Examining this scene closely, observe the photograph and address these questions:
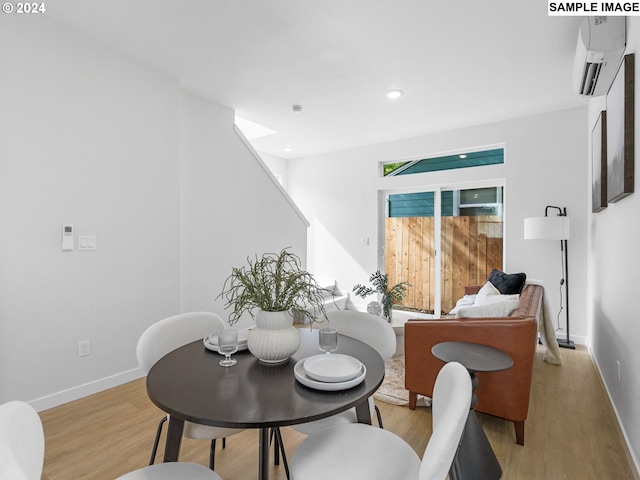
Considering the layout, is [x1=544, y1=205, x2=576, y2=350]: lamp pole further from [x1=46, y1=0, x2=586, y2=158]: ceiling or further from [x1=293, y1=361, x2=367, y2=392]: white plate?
[x1=293, y1=361, x2=367, y2=392]: white plate

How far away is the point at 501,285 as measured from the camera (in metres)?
3.52

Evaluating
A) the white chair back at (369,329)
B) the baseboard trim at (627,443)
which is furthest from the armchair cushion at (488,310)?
the baseboard trim at (627,443)

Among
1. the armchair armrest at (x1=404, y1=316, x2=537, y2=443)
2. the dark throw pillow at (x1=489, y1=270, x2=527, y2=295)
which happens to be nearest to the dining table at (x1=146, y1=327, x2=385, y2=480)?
the armchair armrest at (x1=404, y1=316, x2=537, y2=443)

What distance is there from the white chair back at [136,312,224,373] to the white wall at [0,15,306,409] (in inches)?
47.2

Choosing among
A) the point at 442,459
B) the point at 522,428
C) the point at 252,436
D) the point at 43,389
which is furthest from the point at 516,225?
the point at 43,389

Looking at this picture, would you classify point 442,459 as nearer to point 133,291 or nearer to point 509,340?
point 509,340

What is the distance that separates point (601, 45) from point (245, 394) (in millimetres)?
2792

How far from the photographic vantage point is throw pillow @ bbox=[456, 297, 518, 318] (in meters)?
2.31

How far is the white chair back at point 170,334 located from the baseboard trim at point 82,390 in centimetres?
94

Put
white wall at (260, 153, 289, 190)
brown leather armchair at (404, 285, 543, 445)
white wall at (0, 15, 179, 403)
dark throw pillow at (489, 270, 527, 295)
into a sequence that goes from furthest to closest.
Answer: white wall at (260, 153, 289, 190) → dark throw pillow at (489, 270, 527, 295) → white wall at (0, 15, 179, 403) → brown leather armchair at (404, 285, 543, 445)

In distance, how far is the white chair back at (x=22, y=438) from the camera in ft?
2.43

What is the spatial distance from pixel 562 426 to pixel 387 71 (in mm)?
2929

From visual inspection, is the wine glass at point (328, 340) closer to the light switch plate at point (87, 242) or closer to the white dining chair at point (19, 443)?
the white dining chair at point (19, 443)

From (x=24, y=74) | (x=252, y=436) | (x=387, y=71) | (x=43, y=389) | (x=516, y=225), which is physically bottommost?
(x=252, y=436)
